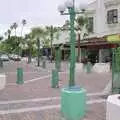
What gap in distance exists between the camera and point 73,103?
8.94m

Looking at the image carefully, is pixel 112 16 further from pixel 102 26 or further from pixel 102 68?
pixel 102 68

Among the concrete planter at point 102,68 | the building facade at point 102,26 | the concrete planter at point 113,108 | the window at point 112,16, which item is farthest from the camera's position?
the window at point 112,16

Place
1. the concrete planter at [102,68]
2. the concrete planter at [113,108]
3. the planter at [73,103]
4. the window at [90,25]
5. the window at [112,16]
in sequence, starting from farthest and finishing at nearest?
1. the window at [90,25]
2. the window at [112,16]
3. the concrete planter at [102,68]
4. the planter at [73,103]
5. the concrete planter at [113,108]

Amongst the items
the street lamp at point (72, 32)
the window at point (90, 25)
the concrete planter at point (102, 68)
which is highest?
the window at point (90, 25)

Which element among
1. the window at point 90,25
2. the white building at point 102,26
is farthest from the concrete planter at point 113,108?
the window at point 90,25

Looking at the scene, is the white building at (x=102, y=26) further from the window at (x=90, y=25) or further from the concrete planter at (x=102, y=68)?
the concrete planter at (x=102, y=68)

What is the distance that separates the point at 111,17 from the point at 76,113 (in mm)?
27590

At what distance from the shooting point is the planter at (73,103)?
8.92 metres

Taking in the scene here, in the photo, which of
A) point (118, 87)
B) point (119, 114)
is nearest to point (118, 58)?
point (118, 87)

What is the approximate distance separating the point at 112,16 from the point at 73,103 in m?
27.6

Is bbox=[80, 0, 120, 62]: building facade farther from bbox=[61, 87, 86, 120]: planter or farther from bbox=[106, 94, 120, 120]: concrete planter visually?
bbox=[106, 94, 120, 120]: concrete planter

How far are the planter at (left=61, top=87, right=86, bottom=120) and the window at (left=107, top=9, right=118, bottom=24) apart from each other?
86.6ft

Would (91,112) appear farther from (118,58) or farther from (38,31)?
(38,31)

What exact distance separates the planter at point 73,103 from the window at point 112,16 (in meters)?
26.4
